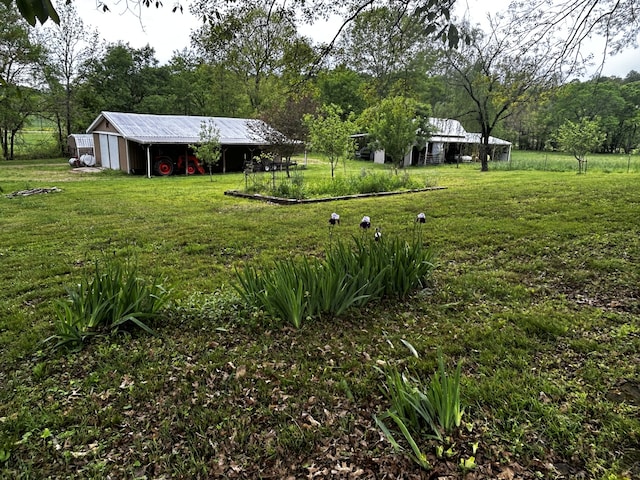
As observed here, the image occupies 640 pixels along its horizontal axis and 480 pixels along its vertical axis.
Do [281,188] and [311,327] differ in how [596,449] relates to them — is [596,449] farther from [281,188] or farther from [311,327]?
[281,188]

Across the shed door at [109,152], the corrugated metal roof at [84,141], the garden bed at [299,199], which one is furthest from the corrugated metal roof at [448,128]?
the corrugated metal roof at [84,141]

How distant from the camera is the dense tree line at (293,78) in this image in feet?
20.5

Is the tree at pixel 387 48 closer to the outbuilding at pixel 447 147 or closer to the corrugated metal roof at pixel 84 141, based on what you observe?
the outbuilding at pixel 447 147

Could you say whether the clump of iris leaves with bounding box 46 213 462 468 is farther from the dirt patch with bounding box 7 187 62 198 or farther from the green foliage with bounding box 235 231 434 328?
the dirt patch with bounding box 7 187 62 198

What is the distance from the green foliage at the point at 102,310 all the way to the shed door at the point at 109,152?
21.4 m

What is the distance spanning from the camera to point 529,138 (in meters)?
54.9

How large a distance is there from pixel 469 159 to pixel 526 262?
33.1m

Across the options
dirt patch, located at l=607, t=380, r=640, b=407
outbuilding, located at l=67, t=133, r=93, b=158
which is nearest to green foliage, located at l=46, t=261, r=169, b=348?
dirt patch, located at l=607, t=380, r=640, b=407

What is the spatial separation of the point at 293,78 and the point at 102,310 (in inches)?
205

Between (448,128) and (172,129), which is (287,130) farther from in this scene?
(448,128)

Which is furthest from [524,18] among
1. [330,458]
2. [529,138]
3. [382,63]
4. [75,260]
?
[529,138]

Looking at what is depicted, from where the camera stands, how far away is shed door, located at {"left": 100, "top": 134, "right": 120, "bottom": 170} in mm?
21942

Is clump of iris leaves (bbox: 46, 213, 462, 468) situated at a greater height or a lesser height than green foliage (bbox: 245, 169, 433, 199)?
lesser

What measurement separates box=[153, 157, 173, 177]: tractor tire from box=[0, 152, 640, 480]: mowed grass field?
16.1 m
